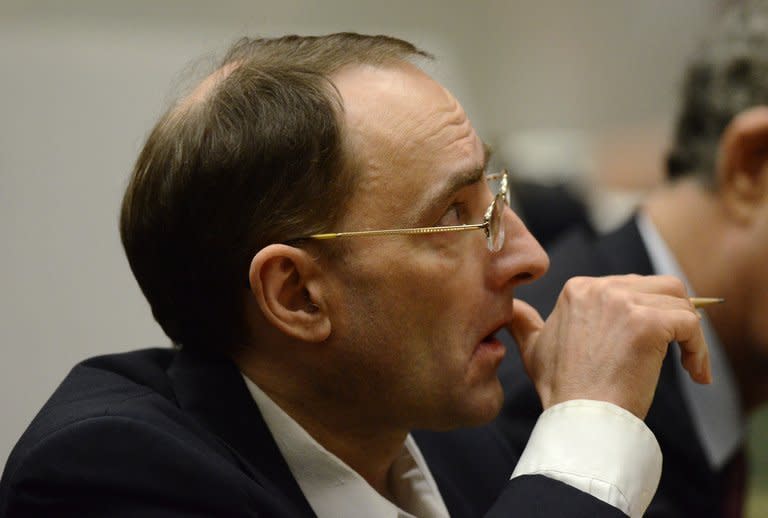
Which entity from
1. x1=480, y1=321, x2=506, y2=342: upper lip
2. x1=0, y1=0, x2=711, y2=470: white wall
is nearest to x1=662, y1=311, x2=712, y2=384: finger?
x1=480, y1=321, x2=506, y2=342: upper lip

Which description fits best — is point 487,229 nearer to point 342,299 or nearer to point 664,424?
point 342,299

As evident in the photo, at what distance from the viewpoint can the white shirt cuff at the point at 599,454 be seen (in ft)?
4.19

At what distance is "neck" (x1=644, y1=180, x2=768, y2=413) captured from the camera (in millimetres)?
2139

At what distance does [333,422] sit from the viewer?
1.46 metres

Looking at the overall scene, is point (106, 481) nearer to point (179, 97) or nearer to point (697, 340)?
point (179, 97)

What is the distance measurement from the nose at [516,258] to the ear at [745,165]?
33.2 inches

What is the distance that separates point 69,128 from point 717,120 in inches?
56.7

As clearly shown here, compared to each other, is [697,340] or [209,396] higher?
[209,396]

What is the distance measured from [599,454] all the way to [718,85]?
4.15ft

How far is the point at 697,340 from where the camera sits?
1429 millimetres

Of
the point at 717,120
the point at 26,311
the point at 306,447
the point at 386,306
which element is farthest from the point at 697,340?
the point at 26,311

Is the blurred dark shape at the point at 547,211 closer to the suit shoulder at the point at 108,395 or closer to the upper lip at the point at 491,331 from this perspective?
the upper lip at the point at 491,331

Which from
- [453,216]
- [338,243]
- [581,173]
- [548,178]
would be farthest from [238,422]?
[581,173]

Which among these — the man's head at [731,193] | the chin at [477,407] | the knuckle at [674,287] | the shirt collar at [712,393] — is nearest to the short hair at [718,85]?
the man's head at [731,193]
